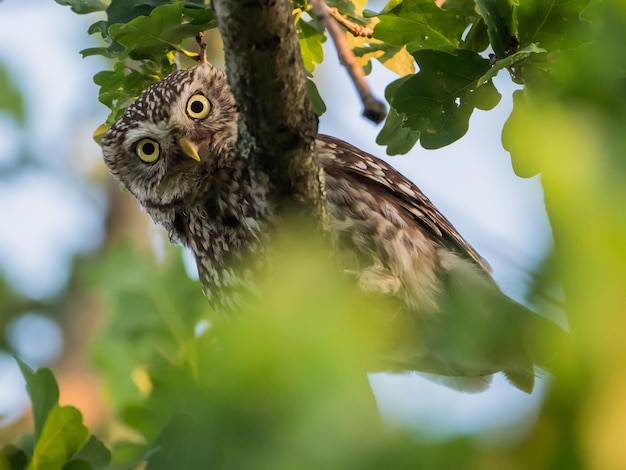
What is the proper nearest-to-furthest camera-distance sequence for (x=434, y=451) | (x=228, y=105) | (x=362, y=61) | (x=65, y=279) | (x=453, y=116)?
(x=434, y=451) → (x=453, y=116) → (x=362, y=61) → (x=228, y=105) → (x=65, y=279)

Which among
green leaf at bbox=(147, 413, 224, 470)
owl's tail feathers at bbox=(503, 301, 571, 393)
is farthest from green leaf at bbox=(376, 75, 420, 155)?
owl's tail feathers at bbox=(503, 301, 571, 393)

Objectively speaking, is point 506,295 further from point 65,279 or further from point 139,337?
point 65,279

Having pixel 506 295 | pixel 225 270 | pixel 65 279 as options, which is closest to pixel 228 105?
pixel 225 270

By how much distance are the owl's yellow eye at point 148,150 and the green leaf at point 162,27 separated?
0.94 metres

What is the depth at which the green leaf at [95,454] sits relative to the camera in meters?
2.08

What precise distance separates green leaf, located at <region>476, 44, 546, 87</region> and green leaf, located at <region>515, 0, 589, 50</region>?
0.05 meters

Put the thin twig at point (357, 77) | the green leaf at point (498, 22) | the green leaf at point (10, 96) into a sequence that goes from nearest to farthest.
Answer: the thin twig at point (357, 77), the green leaf at point (498, 22), the green leaf at point (10, 96)

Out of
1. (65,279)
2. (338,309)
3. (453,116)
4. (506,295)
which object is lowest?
(338,309)

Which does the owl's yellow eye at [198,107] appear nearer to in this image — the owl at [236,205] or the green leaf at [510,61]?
the owl at [236,205]

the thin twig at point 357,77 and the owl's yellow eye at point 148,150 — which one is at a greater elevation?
the owl's yellow eye at point 148,150

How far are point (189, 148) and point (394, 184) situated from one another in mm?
827

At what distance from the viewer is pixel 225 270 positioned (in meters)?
3.23

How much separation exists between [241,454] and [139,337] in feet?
7.39

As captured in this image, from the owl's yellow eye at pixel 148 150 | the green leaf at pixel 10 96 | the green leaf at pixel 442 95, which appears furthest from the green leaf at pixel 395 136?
the green leaf at pixel 10 96
